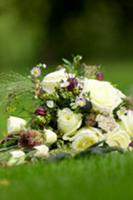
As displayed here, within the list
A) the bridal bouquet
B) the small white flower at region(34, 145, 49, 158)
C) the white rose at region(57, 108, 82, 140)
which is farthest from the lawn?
the white rose at region(57, 108, 82, 140)

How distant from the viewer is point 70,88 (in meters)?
7.25

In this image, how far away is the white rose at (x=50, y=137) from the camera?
276 inches

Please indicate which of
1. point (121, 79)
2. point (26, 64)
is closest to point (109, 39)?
point (26, 64)

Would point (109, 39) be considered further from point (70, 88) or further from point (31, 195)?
point (31, 195)

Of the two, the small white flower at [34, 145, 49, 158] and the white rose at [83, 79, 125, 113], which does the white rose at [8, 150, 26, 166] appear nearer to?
the small white flower at [34, 145, 49, 158]

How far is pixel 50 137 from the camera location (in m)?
7.01

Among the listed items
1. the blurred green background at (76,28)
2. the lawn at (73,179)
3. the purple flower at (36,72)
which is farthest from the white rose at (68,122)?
the blurred green background at (76,28)

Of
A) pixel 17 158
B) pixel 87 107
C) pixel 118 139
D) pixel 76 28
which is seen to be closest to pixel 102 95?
pixel 87 107

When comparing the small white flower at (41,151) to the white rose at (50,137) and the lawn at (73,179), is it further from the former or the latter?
the lawn at (73,179)

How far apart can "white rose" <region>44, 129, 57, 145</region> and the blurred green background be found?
2366cm

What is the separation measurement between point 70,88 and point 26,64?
21870 millimetres

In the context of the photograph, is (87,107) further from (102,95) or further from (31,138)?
(31,138)

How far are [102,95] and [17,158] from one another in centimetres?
88

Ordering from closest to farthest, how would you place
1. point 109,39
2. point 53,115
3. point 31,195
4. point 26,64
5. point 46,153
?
point 31,195 → point 46,153 → point 53,115 → point 26,64 → point 109,39
